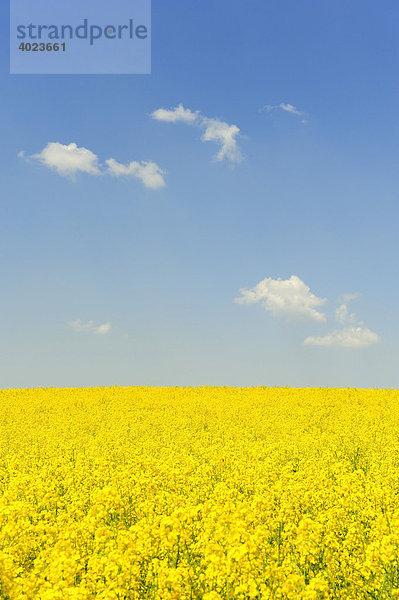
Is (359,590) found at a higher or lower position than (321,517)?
lower

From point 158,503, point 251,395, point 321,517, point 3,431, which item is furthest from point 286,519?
point 251,395

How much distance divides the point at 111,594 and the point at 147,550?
1009 mm

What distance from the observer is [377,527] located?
5500 millimetres

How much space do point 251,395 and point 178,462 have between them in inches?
602

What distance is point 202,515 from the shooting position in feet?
19.3

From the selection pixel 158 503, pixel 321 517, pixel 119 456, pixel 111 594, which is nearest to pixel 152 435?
pixel 119 456

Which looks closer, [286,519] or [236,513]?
[236,513]

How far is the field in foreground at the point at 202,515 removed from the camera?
4363mm

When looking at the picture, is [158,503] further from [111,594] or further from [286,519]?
[111,594]

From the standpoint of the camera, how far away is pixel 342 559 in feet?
16.4

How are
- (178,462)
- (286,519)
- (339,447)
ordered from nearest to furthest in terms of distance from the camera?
(286,519), (178,462), (339,447)

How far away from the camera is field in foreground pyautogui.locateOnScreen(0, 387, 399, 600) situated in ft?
14.3

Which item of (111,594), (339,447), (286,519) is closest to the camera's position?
Result: (111,594)

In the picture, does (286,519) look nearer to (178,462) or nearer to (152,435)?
(178,462)
